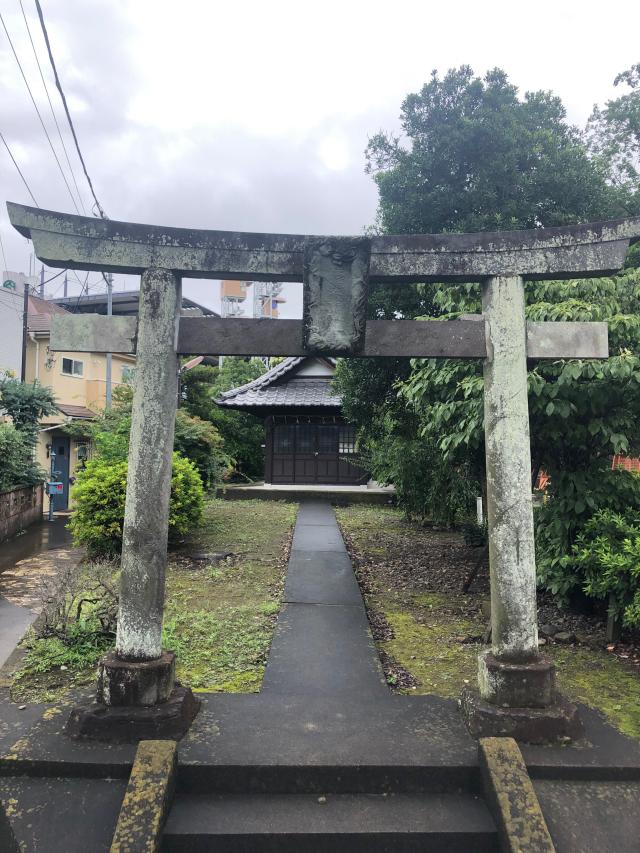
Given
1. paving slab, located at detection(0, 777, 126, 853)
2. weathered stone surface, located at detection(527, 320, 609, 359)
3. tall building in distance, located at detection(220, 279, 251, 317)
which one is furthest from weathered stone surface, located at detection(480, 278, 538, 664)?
tall building in distance, located at detection(220, 279, 251, 317)

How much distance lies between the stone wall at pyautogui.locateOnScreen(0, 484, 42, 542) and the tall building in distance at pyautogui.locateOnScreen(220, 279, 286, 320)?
34.1 meters

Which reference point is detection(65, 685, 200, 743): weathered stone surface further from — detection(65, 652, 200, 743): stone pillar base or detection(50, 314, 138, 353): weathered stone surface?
detection(50, 314, 138, 353): weathered stone surface

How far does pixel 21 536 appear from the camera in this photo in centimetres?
1404

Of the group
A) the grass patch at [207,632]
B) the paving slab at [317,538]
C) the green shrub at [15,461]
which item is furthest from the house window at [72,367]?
the grass patch at [207,632]

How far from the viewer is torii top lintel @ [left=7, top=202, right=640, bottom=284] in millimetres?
4148

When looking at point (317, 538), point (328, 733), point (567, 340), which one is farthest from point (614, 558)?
point (317, 538)

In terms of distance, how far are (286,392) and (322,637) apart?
14434mm

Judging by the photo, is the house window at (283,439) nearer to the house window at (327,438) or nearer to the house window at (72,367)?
the house window at (327,438)

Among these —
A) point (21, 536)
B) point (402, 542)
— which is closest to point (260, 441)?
point (21, 536)

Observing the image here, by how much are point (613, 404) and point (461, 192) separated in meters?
5.85

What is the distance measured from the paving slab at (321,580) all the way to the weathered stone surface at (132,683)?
3253 mm

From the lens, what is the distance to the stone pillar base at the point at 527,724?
3.71m

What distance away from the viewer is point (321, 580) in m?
8.12

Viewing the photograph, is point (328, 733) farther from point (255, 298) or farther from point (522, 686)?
point (255, 298)
